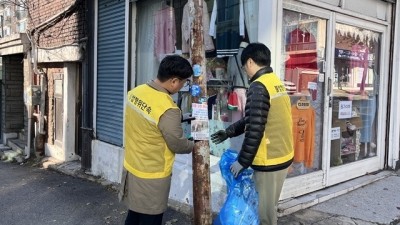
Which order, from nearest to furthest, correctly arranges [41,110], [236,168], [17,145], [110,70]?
[236,168] < [110,70] < [41,110] < [17,145]

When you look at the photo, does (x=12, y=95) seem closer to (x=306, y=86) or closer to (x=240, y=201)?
(x=306, y=86)

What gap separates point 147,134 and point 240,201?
0.99 m

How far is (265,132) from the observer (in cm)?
326

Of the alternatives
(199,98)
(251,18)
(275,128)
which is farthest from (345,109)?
(199,98)

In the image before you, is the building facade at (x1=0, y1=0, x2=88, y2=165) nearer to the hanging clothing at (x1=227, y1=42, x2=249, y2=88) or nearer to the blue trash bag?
the hanging clothing at (x1=227, y1=42, x2=249, y2=88)

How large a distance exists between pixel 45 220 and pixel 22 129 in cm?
716

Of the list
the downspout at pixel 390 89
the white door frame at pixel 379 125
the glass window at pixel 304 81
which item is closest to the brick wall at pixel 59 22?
the glass window at pixel 304 81

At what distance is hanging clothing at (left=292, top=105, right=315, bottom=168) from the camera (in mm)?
4910

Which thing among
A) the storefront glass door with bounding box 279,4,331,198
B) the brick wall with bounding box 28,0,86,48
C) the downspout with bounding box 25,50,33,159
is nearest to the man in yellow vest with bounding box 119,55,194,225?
the storefront glass door with bounding box 279,4,331,198

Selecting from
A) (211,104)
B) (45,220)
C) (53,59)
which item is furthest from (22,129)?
(211,104)

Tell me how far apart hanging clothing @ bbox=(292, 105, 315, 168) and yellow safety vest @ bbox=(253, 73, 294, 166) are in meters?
1.59

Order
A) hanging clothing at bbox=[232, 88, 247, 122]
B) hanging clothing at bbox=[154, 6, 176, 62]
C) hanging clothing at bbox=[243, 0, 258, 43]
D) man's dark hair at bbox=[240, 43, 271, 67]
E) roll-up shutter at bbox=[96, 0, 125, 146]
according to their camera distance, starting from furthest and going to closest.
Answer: roll-up shutter at bbox=[96, 0, 125, 146] → hanging clothing at bbox=[154, 6, 176, 62] → hanging clothing at bbox=[232, 88, 247, 122] → hanging clothing at bbox=[243, 0, 258, 43] → man's dark hair at bbox=[240, 43, 271, 67]

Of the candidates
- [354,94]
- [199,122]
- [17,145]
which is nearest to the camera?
[199,122]

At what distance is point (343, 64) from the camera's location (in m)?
5.68
